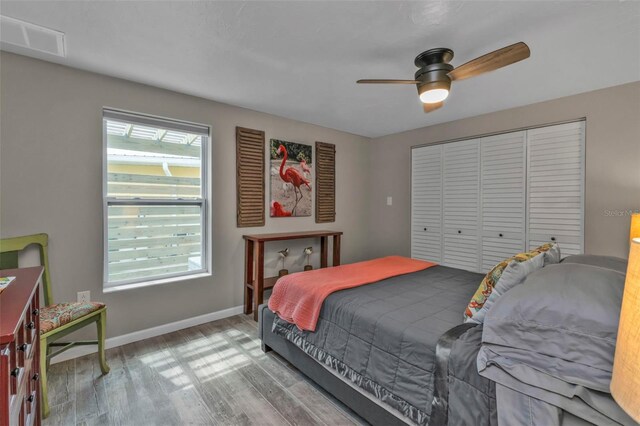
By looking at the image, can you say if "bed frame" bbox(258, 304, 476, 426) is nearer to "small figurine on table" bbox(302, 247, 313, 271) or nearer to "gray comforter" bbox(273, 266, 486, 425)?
"gray comforter" bbox(273, 266, 486, 425)

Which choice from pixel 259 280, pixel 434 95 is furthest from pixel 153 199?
pixel 434 95

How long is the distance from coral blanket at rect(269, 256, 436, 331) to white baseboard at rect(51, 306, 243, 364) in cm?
115

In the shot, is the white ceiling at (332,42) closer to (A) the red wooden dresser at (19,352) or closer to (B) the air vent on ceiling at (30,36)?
(B) the air vent on ceiling at (30,36)

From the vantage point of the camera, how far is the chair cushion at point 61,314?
181 cm

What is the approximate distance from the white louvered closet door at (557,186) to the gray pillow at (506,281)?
1946 millimetres

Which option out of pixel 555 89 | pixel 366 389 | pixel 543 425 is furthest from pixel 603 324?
pixel 555 89

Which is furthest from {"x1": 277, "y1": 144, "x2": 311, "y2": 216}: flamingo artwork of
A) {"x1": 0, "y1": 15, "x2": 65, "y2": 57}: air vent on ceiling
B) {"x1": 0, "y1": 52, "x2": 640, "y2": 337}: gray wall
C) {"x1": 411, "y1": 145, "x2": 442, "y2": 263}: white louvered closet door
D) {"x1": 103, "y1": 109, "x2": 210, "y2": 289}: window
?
{"x1": 0, "y1": 15, "x2": 65, "y2": 57}: air vent on ceiling

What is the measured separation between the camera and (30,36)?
1.90 metres

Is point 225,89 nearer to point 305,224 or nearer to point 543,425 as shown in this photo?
point 305,224

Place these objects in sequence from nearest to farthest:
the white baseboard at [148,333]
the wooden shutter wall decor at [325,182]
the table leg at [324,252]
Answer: the white baseboard at [148,333], the table leg at [324,252], the wooden shutter wall decor at [325,182]

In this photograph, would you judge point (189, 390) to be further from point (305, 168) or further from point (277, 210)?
point (305, 168)

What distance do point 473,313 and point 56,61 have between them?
3.37 metres

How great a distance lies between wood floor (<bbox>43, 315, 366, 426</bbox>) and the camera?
174 cm

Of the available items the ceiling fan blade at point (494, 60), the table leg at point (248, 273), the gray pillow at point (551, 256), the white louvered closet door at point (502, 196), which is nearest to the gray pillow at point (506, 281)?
the gray pillow at point (551, 256)
